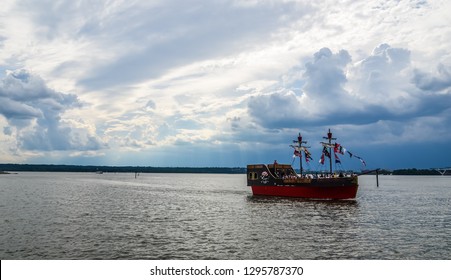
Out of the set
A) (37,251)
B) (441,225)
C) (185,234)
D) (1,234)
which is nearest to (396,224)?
(441,225)

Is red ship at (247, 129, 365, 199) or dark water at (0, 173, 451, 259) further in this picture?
red ship at (247, 129, 365, 199)

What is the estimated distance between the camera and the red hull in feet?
231

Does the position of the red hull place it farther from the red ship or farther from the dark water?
the dark water

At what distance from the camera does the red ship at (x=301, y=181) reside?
7000cm

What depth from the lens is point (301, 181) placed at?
74.2 meters

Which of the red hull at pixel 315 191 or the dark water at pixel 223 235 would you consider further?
the red hull at pixel 315 191

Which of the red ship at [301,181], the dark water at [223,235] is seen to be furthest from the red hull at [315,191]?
the dark water at [223,235]

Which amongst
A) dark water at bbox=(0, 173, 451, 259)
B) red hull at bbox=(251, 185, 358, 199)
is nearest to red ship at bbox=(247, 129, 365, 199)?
red hull at bbox=(251, 185, 358, 199)

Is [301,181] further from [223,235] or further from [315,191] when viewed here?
[223,235]

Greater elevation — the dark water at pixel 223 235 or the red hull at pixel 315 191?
the red hull at pixel 315 191

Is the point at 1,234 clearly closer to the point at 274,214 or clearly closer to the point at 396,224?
the point at 274,214

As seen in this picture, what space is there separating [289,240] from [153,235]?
1303 centimetres

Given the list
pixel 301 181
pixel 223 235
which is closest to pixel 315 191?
pixel 301 181

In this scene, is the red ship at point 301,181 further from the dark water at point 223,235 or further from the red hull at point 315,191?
the dark water at point 223,235
